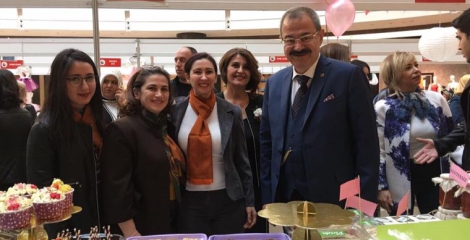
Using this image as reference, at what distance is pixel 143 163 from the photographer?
2.01 metres

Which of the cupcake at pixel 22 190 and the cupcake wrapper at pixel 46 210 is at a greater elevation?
the cupcake at pixel 22 190

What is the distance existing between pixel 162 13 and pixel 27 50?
9.81 ft

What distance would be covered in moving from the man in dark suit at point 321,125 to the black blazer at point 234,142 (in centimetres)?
35

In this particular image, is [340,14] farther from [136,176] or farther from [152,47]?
[152,47]

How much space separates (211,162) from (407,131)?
52.6 inches

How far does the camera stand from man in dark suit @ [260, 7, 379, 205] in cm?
193

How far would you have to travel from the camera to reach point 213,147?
2.29 metres

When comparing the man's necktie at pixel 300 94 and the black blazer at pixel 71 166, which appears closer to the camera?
the black blazer at pixel 71 166

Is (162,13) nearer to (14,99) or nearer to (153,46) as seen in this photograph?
(153,46)

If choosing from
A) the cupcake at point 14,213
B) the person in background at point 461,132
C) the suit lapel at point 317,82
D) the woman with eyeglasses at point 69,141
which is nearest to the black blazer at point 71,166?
the woman with eyeglasses at point 69,141

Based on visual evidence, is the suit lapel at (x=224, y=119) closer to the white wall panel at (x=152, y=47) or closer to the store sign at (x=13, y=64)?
the white wall panel at (x=152, y=47)

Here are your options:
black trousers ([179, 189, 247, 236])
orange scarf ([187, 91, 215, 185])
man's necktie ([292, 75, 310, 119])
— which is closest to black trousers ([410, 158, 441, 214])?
man's necktie ([292, 75, 310, 119])

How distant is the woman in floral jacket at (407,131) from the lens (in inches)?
104

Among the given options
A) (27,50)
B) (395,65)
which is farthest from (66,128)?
(27,50)
